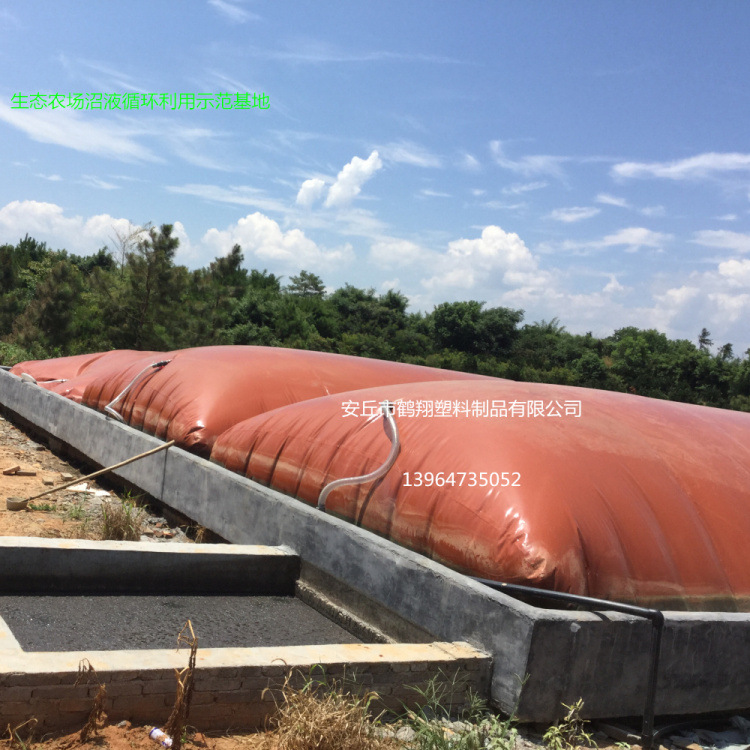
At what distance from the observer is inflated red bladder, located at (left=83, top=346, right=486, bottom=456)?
670 cm

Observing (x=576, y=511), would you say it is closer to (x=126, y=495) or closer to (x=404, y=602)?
(x=404, y=602)

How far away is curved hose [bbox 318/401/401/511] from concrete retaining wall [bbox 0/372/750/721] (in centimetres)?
14

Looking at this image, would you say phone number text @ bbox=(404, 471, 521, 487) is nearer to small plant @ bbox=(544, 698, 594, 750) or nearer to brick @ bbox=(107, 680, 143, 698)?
small plant @ bbox=(544, 698, 594, 750)

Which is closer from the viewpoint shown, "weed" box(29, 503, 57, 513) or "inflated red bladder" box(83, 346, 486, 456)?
"weed" box(29, 503, 57, 513)

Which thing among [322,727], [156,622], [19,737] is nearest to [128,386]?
[156,622]

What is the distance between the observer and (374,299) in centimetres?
4453

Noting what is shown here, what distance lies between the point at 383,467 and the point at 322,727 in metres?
1.89

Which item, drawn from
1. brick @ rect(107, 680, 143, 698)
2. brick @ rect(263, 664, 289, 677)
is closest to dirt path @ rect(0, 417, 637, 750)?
brick @ rect(107, 680, 143, 698)

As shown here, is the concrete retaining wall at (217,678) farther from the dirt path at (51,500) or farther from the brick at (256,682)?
the dirt path at (51,500)

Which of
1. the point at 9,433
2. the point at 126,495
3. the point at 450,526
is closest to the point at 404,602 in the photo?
the point at 450,526

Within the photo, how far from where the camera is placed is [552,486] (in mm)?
3789

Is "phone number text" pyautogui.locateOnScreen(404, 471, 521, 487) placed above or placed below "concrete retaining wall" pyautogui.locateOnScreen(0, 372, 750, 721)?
above

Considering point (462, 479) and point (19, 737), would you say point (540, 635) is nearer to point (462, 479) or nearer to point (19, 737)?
point (462, 479)

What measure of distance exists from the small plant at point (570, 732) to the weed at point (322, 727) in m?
0.70
